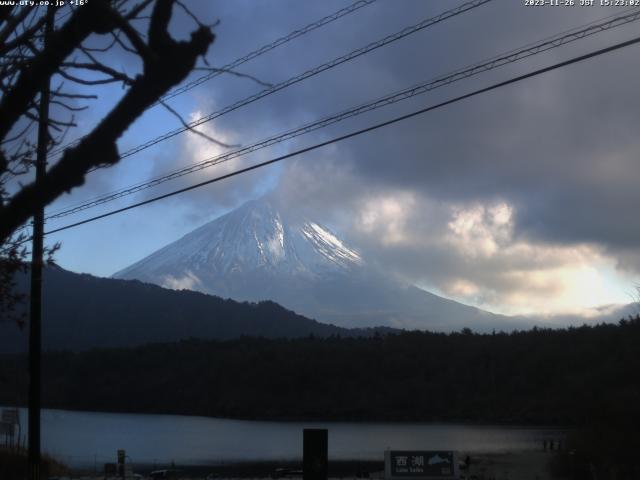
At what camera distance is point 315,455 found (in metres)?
13.8

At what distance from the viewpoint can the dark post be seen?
1366 cm

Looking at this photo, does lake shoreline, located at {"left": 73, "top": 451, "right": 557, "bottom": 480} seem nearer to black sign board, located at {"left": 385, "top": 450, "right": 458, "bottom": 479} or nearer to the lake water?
the lake water

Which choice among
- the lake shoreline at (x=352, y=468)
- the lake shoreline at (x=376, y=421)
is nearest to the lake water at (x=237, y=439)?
the lake shoreline at (x=376, y=421)

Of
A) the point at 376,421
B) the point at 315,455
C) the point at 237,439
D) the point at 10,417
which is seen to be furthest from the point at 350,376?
the point at 315,455

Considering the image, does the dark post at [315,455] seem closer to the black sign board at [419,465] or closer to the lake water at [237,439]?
the black sign board at [419,465]

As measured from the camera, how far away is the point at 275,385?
132500 millimetres

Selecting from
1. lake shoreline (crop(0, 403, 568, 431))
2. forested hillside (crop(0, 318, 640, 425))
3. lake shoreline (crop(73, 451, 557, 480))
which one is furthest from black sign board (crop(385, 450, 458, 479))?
lake shoreline (crop(0, 403, 568, 431))

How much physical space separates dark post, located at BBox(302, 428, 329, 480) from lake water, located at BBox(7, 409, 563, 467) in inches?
1656

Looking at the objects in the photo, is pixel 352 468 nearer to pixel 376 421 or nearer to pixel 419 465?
pixel 419 465

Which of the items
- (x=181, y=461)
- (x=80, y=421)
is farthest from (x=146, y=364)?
(x=181, y=461)

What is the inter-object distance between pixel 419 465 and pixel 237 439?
6759cm

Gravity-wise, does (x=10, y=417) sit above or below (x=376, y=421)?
above

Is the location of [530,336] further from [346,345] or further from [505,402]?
[346,345]

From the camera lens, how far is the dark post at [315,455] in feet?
44.8
